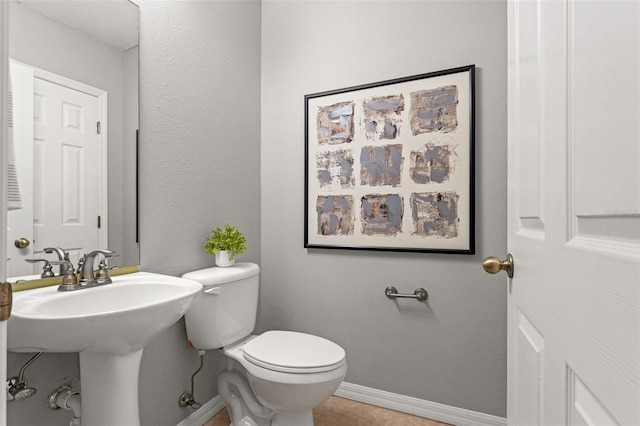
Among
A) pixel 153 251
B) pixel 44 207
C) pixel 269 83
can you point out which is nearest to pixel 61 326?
pixel 44 207

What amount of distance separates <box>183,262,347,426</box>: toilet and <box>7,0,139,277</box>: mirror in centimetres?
38

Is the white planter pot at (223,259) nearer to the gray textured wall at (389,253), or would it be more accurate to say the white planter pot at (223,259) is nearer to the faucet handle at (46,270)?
the gray textured wall at (389,253)

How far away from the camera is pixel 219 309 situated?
61.9 inches

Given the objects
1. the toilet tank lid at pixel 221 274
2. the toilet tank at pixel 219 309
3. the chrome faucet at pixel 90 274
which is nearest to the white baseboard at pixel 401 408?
the toilet tank at pixel 219 309

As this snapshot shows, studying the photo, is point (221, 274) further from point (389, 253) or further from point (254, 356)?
point (389, 253)

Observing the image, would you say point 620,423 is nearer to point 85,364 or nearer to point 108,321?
point 108,321

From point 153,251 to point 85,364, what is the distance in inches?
21.0

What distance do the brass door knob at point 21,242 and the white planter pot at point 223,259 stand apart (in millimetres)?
756

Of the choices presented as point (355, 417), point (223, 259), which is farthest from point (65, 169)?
point (355, 417)

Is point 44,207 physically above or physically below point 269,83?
below

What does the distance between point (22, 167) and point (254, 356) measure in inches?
42.2

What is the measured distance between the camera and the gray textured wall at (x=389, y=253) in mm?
1664

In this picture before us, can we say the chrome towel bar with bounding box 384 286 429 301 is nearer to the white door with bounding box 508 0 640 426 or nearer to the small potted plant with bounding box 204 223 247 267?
the small potted plant with bounding box 204 223 247 267

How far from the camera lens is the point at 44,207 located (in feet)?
3.89
